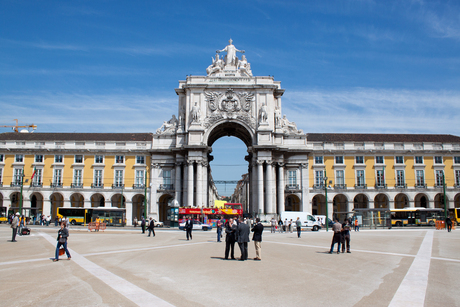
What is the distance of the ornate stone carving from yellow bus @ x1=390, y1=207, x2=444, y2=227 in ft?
123

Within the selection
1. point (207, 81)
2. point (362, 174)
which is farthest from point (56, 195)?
point (362, 174)

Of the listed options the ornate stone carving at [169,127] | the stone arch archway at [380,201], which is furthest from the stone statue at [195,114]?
the stone arch archway at [380,201]

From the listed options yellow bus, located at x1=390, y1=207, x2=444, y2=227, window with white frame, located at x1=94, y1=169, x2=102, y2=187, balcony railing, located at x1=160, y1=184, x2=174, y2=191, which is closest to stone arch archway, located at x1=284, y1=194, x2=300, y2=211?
yellow bus, located at x1=390, y1=207, x2=444, y2=227

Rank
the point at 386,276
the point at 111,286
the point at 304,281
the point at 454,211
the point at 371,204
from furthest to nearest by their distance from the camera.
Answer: the point at 371,204 → the point at 454,211 → the point at 386,276 → the point at 304,281 → the point at 111,286

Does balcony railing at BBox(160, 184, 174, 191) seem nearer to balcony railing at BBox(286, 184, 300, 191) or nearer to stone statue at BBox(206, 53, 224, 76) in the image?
balcony railing at BBox(286, 184, 300, 191)

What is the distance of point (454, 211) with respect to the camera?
60906 mm

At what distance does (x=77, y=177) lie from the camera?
66500 millimetres

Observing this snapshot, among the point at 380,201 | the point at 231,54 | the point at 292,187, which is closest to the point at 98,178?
the point at 231,54

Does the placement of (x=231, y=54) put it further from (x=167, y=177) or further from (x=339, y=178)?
(x=339, y=178)

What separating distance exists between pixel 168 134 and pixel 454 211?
47064 millimetres

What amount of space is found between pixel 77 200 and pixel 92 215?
37.6ft

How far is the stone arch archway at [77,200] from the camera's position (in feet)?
223

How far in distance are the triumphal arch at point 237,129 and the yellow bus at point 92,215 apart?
6.40 m

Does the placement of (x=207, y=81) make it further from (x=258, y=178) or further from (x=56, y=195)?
(x=56, y=195)
